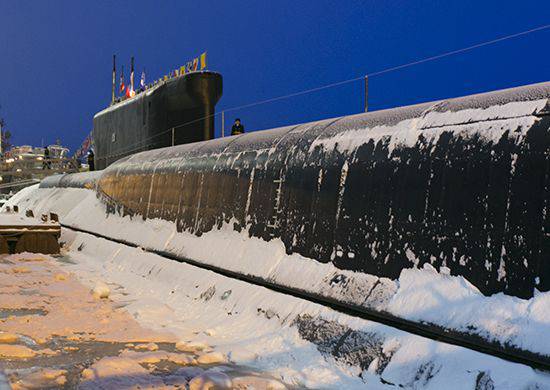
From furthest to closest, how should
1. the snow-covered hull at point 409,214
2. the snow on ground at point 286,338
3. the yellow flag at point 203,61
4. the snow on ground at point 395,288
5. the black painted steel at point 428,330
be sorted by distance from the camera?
the yellow flag at point 203,61 < the snow-covered hull at point 409,214 < the snow on ground at point 286,338 < the snow on ground at point 395,288 < the black painted steel at point 428,330

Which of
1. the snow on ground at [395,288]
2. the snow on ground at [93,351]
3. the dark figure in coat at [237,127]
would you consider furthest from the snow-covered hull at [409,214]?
the dark figure in coat at [237,127]

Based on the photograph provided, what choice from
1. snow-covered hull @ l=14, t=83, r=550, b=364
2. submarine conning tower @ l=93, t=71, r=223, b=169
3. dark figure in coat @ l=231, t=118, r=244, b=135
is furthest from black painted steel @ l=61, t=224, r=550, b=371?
submarine conning tower @ l=93, t=71, r=223, b=169

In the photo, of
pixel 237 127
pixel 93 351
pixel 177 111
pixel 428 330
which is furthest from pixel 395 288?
pixel 177 111

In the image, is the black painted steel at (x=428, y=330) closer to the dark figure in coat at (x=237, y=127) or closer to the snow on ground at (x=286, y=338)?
the snow on ground at (x=286, y=338)

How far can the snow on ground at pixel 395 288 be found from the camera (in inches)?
153

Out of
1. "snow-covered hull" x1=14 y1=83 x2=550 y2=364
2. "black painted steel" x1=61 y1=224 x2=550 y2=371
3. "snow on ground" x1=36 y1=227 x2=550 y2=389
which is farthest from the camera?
"snow-covered hull" x1=14 y1=83 x2=550 y2=364

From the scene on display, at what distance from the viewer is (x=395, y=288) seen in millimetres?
5078

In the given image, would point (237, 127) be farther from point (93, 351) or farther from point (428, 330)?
point (428, 330)

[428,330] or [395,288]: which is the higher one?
[395,288]

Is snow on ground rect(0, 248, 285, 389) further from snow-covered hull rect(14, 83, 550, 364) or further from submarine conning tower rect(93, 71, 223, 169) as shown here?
submarine conning tower rect(93, 71, 223, 169)

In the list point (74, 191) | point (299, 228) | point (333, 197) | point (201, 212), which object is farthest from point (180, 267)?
point (74, 191)

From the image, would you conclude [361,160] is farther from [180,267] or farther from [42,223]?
[42,223]

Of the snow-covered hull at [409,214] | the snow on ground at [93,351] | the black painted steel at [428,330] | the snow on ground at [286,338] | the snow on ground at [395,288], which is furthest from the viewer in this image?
the snow on ground at [93,351]

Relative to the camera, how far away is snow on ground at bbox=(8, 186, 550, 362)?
Answer: 389cm
